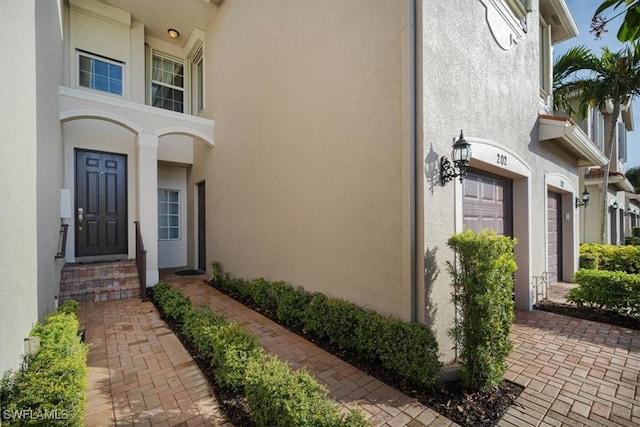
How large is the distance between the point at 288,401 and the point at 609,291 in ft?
21.3

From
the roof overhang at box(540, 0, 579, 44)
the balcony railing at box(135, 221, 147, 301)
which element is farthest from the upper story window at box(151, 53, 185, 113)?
the roof overhang at box(540, 0, 579, 44)

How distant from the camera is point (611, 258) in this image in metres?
7.87

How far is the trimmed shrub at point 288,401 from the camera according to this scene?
1942 mm

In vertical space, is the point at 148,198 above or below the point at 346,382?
above

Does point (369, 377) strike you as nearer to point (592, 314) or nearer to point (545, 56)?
point (592, 314)

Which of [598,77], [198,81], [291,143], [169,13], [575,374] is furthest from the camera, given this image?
[198,81]

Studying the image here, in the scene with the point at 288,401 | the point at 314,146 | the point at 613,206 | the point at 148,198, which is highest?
the point at 314,146

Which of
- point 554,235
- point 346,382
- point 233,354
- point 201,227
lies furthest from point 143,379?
point 554,235

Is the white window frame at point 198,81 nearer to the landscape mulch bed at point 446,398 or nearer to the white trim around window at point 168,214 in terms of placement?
the white trim around window at point 168,214

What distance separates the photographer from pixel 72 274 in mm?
6289

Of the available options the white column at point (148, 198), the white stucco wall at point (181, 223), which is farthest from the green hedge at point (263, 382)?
the white stucco wall at point (181, 223)

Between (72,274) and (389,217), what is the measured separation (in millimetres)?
7118

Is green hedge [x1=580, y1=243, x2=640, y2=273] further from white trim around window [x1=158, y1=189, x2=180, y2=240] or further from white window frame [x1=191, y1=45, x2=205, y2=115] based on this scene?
white trim around window [x1=158, y1=189, x2=180, y2=240]

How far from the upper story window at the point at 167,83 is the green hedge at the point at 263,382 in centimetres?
831
